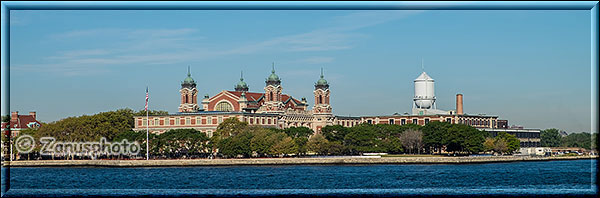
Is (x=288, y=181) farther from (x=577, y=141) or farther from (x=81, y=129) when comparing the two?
(x=577, y=141)

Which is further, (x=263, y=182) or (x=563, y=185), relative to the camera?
(x=263, y=182)

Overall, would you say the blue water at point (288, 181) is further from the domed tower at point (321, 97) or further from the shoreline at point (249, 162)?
the domed tower at point (321, 97)

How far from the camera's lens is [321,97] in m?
164

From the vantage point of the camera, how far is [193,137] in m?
121

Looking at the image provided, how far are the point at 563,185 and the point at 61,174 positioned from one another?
4902 centimetres

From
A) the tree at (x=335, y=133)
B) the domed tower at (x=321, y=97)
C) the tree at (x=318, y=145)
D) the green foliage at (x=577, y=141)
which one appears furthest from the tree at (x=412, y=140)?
the green foliage at (x=577, y=141)

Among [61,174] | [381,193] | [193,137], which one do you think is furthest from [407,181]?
[193,137]

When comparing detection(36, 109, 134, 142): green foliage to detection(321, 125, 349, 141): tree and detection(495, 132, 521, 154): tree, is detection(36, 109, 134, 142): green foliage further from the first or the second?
detection(495, 132, 521, 154): tree

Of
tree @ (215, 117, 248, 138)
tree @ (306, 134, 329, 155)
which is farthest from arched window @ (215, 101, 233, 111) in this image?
tree @ (306, 134, 329, 155)

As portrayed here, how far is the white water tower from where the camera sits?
172750mm

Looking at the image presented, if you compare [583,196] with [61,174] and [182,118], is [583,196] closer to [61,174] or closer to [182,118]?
[61,174]

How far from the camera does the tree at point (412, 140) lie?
128m

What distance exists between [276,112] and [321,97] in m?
10.9

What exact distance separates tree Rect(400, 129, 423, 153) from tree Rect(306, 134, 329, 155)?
12.0 m
